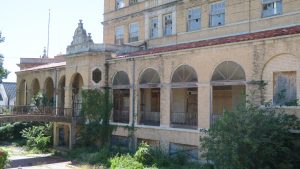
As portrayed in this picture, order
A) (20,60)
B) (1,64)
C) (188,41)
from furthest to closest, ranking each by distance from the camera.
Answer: (20,60), (188,41), (1,64)

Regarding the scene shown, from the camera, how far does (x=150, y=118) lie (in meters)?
29.9

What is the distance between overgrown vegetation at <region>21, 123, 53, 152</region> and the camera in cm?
3494

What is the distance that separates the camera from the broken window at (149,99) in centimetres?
2766

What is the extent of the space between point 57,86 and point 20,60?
39.2ft

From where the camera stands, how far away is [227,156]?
57.0ft

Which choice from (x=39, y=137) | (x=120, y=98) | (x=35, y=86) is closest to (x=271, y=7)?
(x=120, y=98)

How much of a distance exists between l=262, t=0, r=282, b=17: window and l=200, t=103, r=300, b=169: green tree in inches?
345

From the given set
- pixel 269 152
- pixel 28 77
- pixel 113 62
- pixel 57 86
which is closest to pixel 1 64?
pixel 113 62

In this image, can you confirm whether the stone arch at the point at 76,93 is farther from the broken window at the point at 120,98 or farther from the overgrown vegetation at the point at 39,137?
the overgrown vegetation at the point at 39,137

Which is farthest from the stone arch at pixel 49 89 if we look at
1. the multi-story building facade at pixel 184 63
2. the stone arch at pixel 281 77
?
the stone arch at pixel 281 77

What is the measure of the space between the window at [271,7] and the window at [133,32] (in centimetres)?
1274

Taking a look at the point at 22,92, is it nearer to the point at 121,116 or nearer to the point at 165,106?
the point at 121,116

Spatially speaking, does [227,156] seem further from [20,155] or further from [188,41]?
[20,155]

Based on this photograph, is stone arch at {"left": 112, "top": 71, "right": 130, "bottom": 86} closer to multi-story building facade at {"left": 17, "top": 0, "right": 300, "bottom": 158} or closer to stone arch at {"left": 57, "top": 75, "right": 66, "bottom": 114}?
multi-story building facade at {"left": 17, "top": 0, "right": 300, "bottom": 158}
